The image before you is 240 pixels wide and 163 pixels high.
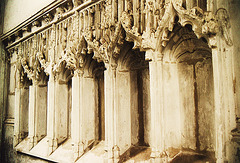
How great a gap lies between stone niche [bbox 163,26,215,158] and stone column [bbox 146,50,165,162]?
0.27 ft

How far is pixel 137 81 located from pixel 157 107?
0.96 m

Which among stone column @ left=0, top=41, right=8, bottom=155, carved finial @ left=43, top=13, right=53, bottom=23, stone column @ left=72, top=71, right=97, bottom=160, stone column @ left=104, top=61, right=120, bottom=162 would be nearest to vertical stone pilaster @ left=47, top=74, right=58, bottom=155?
stone column @ left=72, top=71, right=97, bottom=160

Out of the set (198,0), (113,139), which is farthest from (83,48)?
(198,0)

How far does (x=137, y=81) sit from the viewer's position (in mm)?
3980

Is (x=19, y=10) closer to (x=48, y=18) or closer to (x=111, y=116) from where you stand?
(x=48, y=18)

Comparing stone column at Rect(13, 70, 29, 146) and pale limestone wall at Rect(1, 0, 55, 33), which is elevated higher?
pale limestone wall at Rect(1, 0, 55, 33)

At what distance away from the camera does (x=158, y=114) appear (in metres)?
3.09

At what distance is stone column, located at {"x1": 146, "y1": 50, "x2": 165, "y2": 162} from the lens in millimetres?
3047

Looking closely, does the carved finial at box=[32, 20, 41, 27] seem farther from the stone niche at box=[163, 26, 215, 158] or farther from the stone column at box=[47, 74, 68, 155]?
the stone niche at box=[163, 26, 215, 158]

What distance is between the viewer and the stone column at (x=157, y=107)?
3.05m

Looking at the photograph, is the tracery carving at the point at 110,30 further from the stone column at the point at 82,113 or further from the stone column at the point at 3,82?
the stone column at the point at 3,82

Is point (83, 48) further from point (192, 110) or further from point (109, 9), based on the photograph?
point (192, 110)

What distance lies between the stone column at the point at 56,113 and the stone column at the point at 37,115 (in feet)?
2.69

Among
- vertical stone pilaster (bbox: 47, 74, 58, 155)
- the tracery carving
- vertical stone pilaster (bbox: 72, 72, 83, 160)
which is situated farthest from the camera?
vertical stone pilaster (bbox: 47, 74, 58, 155)
